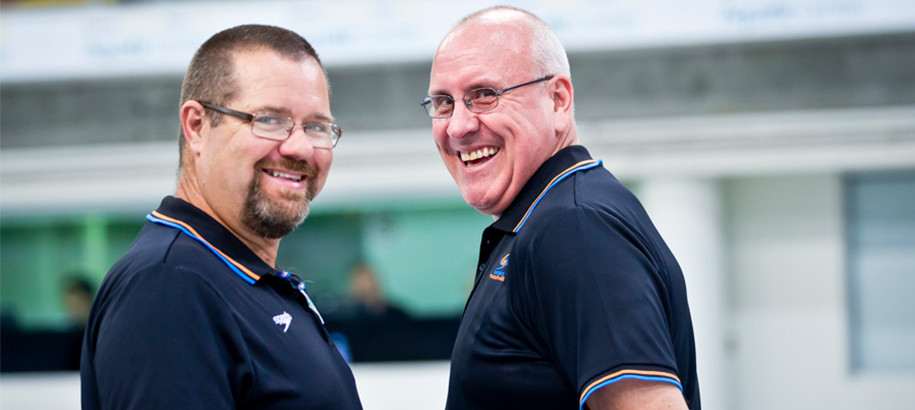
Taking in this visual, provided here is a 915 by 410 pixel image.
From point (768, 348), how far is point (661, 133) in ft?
6.87

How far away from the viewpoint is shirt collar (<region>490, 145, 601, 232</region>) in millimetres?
2027

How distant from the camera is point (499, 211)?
223 cm

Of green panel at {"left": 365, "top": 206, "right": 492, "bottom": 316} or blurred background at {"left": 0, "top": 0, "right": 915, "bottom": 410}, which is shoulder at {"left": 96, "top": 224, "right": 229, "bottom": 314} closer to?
blurred background at {"left": 0, "top": 0, "right": 915, "bottom": 410}

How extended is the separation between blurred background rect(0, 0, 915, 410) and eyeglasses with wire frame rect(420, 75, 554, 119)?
4.12 metres

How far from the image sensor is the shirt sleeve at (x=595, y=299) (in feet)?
4.99

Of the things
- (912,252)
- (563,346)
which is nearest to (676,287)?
(563,346)

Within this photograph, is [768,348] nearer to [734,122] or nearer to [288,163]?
[734,122]

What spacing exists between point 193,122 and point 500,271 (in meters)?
0.81

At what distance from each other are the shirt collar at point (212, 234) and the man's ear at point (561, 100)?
0.84 m

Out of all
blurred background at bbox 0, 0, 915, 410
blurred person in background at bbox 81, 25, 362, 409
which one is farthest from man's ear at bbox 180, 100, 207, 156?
blurred background at bbox 0, 0, 915, 410

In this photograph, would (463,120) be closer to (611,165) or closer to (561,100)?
(561,100)

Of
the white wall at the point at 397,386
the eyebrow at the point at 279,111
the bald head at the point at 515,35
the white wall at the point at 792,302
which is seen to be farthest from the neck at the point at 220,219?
the white wall at the point at 792,302

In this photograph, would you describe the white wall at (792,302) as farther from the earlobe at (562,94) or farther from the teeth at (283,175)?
the teeth at (283,175)

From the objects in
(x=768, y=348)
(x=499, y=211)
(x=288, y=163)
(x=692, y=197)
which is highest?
(x=288, y=163)
